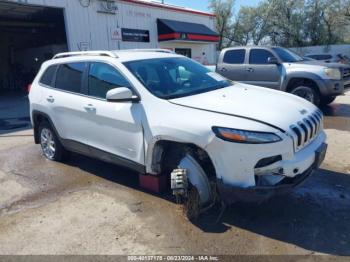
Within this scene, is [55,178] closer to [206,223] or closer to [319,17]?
[206,223]

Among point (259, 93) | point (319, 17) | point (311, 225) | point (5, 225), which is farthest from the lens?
point (319, 17)

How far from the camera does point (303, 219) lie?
384 cm

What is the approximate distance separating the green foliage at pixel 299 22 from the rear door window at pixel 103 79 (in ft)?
128

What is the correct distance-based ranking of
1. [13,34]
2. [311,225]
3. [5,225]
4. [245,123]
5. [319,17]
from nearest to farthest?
[245,123]
[311,225]
[5,225]
[13,34]
[319,17]

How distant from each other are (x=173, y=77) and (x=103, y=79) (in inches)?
36.8

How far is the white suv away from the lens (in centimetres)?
344

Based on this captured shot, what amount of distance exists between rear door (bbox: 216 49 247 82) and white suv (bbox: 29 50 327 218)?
5600mm

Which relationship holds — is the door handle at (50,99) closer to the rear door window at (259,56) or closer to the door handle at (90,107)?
the door handle at (90,107)

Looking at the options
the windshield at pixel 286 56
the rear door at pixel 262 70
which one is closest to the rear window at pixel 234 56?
the rear door at pixel 262 70

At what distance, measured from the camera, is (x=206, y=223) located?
12.6ft

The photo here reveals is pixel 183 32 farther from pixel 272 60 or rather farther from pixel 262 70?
pixel 272 60

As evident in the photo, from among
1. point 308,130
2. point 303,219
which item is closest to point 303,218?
point 303,219

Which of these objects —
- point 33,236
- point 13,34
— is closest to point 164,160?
point 33,236

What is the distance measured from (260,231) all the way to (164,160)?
1.31 metres
